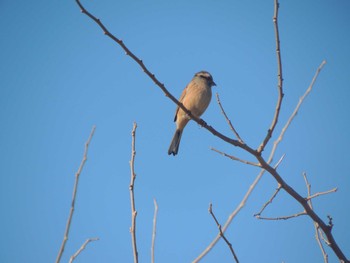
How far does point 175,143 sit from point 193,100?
0.89 meters

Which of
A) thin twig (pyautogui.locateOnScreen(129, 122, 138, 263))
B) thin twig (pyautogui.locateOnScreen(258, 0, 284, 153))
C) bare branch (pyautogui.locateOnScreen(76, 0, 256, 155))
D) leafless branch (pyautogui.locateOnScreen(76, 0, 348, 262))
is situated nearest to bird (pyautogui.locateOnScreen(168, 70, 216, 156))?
bare branch (pyautogui.locateOnScreen(76, 0, 256, 155))

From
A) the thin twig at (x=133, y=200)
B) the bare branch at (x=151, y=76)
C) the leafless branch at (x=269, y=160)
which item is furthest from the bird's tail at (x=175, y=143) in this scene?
the thin twig at (x=133, y=200)

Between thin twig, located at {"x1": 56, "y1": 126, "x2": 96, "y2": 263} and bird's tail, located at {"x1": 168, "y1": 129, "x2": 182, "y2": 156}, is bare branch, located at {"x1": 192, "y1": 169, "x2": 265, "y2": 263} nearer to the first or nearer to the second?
thin twig, located at {"x1": 56, "y1": 126, "x2": 96, "y2": 263}

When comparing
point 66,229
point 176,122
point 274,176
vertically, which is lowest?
point 66,229

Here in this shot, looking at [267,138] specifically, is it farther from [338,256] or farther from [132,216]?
[132,216]

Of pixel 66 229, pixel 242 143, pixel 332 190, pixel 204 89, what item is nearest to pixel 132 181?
pixel 66 229

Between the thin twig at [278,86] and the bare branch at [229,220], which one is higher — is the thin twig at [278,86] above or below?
above

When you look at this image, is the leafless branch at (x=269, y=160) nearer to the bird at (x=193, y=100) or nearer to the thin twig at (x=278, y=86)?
the thin twig at (x=278, y=86)

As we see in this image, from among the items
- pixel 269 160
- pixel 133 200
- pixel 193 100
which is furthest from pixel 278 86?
pixel 193 100

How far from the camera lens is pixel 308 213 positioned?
2598 mm

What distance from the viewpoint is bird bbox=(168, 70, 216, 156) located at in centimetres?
638

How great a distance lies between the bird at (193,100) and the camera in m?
6.38

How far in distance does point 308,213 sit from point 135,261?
1314 millimetres

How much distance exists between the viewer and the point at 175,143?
6.61 metres
